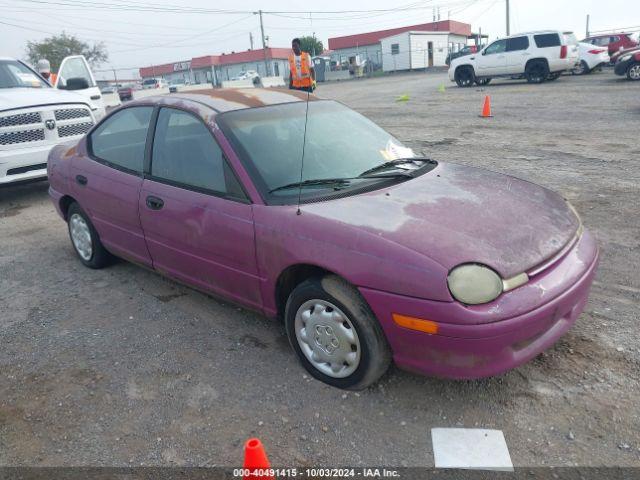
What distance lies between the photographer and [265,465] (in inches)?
79.9

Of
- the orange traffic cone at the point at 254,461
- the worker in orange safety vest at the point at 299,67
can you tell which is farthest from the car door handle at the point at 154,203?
the worker in orange safety vest at the point at 299,67

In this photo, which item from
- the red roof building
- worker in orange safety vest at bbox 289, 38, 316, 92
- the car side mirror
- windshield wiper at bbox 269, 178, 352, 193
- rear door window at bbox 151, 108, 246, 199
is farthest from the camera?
the red roof building

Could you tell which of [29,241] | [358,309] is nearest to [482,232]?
[358,309]

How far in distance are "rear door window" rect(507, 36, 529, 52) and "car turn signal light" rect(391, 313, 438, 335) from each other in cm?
1942

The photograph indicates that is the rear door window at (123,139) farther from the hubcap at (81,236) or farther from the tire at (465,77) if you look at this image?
the tire at (465,77)

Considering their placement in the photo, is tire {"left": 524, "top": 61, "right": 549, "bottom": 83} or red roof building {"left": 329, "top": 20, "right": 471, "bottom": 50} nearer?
tire {"left": 524, "top": 61, "right": 549, "bottom": 83}

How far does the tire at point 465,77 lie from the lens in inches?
824

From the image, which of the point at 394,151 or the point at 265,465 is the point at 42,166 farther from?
the point at 265,465

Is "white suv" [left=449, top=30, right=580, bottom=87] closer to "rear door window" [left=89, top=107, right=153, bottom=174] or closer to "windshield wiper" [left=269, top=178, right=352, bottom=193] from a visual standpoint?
"rear door window" [left=89, top=107, right=153, bottom=174]

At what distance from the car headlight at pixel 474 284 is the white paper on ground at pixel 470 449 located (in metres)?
0.67

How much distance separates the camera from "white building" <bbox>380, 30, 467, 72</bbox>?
147 ft

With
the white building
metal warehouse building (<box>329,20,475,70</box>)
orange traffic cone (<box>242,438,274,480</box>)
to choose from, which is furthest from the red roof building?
orange traffic cone (<box>242,438,274,480</box>)

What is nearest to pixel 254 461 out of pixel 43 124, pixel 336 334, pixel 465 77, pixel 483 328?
pixel 336 334

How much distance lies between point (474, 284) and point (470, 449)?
767mm
